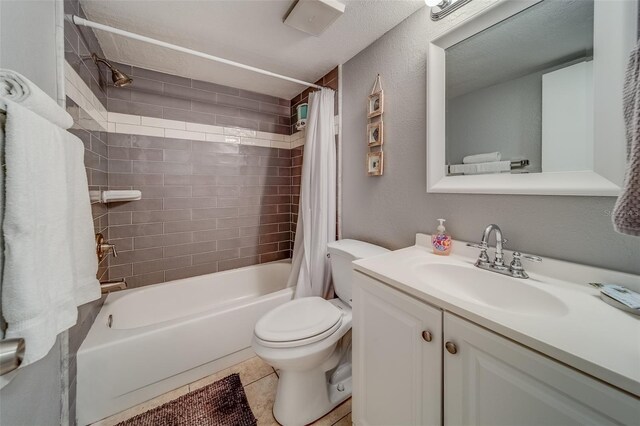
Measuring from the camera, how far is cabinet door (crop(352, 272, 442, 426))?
0.72 m

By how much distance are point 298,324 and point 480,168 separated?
1188mm

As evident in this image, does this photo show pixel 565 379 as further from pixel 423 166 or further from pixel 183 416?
pixel 183 416

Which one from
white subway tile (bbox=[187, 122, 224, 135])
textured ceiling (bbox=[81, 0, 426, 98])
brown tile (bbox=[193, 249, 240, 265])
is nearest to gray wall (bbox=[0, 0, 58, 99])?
textured ceiling (bbox=[81, 0, 426, 98])

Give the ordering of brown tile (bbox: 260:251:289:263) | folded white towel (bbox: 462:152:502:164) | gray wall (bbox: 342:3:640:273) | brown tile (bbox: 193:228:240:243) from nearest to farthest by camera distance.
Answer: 1. gray wall (bbox: 342:3:640:273)
2. folded white towel (bbox: 462:152:502:164)
3. brown tile (bbox: 193:228:240:243)
4. brown tile (bbox: 260:251:289:263)

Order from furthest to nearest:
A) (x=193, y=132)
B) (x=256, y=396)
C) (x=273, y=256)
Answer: (x=273, y=256)
(x=193, y=132)
(x=256, y=396)

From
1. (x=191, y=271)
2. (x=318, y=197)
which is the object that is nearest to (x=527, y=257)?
(x=318, y=197)

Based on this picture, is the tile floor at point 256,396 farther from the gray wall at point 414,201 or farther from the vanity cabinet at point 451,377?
the gray wall at point 414,201

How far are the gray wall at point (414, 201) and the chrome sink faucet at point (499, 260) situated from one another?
0.09 metres

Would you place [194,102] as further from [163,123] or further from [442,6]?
[442,6]

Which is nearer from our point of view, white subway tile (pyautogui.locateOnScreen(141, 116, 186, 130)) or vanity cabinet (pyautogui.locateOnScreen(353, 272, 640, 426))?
vanity cabinet (pyautogui.locateOnScreen(353, 272, 640, 426))

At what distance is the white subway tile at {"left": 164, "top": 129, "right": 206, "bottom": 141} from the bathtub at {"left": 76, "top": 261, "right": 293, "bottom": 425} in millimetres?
1229

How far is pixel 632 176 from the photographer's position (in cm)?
45

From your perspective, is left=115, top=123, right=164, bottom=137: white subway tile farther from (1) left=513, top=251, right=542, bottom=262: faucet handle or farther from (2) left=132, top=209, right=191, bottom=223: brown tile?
(1) left=513, top=251, right=542, bottom=262: faucet handle

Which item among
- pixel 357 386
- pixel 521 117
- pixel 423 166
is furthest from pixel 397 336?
pixel 521 117
